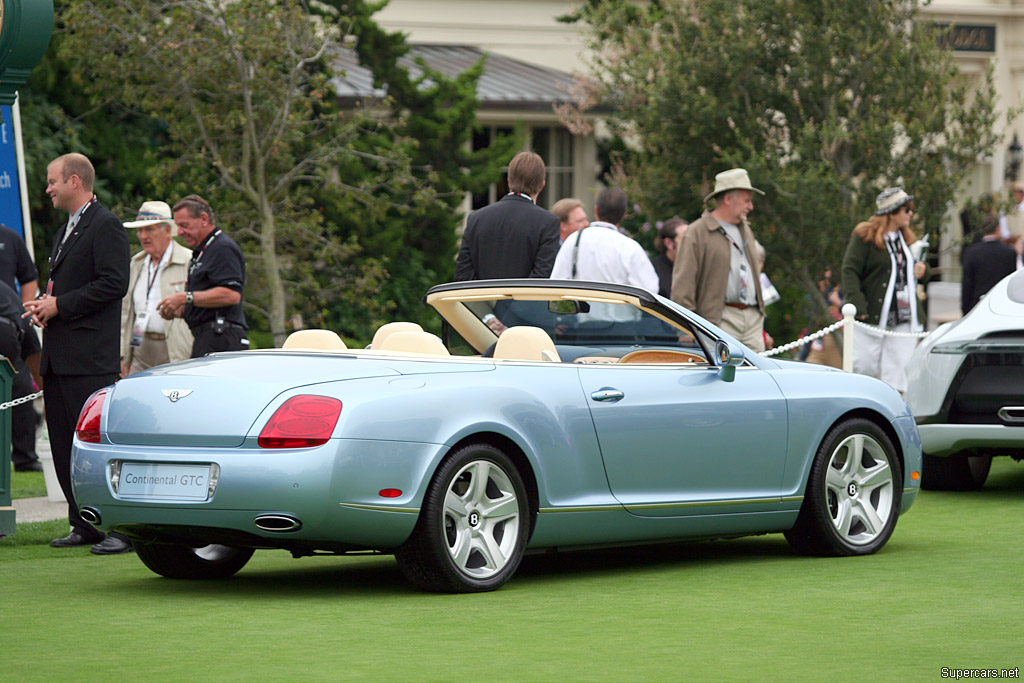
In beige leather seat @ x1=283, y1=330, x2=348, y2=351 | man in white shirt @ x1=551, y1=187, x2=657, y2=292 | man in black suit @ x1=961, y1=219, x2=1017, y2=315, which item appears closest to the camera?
beige leather seat @ x1=283, y1=330, x2=348, y2=351

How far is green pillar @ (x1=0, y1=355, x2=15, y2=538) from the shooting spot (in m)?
9.47

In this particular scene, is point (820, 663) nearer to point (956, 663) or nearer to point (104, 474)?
point (956, 663)

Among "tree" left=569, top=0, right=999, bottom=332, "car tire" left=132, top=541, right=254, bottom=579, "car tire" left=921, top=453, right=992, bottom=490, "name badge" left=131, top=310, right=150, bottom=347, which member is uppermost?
"tree" left=569, top=0, right=999, bottom=332

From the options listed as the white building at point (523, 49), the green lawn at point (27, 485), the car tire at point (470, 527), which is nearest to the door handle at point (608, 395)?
the car tire at point (470, 527)

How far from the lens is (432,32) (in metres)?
29.1

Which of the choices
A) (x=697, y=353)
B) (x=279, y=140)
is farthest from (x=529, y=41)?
(x=697, y=353)

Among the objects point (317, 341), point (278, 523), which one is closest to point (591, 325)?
point (317, 341)

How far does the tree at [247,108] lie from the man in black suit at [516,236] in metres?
8.40

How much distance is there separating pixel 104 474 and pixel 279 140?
1219 cm

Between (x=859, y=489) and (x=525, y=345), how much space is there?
194cm

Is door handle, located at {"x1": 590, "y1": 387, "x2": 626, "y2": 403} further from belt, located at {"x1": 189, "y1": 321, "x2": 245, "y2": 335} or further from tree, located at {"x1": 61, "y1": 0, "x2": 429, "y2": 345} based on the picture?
tree, located at {"x1": 61, "y1": 0, "x2": 429, "y2": 345}

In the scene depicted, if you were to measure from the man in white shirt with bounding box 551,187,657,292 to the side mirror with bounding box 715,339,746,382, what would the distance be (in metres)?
2.85

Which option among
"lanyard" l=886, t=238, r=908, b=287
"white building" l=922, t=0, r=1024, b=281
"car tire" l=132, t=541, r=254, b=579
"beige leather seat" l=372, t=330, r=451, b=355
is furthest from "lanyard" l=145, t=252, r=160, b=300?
"white building" l=922, t=0, r=1024, b=281

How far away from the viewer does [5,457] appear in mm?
9562
